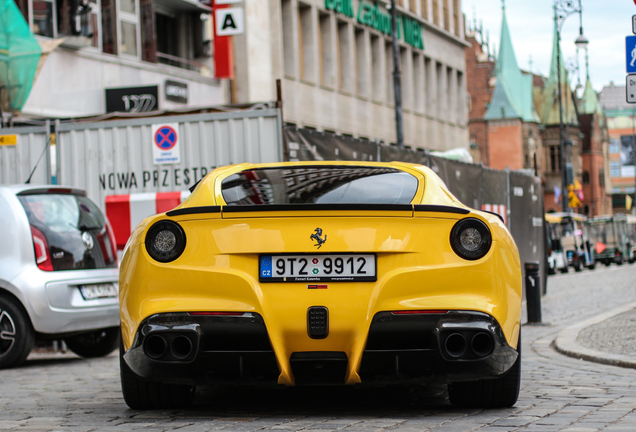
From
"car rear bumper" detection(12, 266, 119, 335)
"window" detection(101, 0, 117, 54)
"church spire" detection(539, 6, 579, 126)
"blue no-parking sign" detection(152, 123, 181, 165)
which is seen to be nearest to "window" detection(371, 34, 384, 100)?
"window" detection(101, 0, 117, 54)

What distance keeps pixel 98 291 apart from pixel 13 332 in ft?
3.00

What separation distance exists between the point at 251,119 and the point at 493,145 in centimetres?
9601

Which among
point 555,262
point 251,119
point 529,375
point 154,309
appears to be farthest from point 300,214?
point 555,262

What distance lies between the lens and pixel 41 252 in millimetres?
9695

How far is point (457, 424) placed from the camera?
5.27 metres

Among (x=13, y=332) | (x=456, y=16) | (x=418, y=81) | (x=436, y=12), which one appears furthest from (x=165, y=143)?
(x=456, y=16)

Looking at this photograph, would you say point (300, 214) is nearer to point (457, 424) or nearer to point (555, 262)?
point (457, 424)

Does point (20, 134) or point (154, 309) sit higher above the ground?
point (20, 134)

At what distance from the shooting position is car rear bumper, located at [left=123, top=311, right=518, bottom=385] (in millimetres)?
5152

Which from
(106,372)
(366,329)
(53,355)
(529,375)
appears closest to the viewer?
(366,329)

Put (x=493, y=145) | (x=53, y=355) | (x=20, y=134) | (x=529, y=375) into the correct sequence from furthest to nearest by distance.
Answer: (x=493, y=145), (x=20, y=134), (x=53, y=355), (x=529, y=375)

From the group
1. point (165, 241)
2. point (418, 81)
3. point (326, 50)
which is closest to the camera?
point (165, 241)

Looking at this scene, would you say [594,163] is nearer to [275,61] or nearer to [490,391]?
[275,61]

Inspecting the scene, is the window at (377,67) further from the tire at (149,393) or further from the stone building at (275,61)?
the tire at (149,393)
